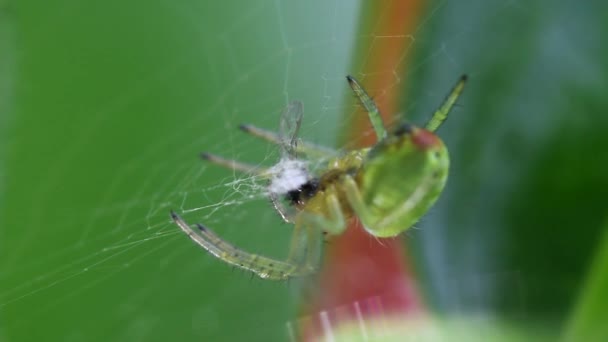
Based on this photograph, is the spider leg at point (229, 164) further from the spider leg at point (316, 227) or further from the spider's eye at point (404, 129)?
the spider's eye at point (404, 129)

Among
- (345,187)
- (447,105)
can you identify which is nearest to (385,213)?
(345,187)

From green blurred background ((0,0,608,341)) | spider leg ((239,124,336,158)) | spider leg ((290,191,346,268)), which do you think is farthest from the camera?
spider leg ((239,124,336,158))

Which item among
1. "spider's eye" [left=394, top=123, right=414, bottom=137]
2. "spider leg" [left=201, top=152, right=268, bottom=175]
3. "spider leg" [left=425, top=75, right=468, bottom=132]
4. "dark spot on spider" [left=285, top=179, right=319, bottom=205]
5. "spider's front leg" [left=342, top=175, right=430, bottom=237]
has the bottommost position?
"spider's front leg" [left=342, top=175, right=430, bottom=237]

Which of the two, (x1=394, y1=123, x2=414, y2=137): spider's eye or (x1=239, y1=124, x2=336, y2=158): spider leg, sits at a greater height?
(x1=239, y1=124, x2=336, y2=158): spider leg

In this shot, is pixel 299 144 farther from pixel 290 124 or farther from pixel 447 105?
pixel 447 105

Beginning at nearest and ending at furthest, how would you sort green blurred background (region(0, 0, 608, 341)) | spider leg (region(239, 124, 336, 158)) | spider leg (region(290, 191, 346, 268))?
1. green blurred background (region(0, 0, 608, 341))
2. spider leg (region(290, 191, 346, 268))
3. spider leg (region(239, 124, 336, 158))

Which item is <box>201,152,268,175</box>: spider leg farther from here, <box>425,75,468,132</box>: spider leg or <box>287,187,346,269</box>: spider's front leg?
<box>425,75,468,132</box>: spider leg

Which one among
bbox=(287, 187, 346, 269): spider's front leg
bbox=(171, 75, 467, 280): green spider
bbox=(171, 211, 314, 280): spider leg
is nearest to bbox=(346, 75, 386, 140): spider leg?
bbox=(171, 75, 467, 280): green spider

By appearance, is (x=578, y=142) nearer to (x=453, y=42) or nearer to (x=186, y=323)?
(x=453, y=42)
